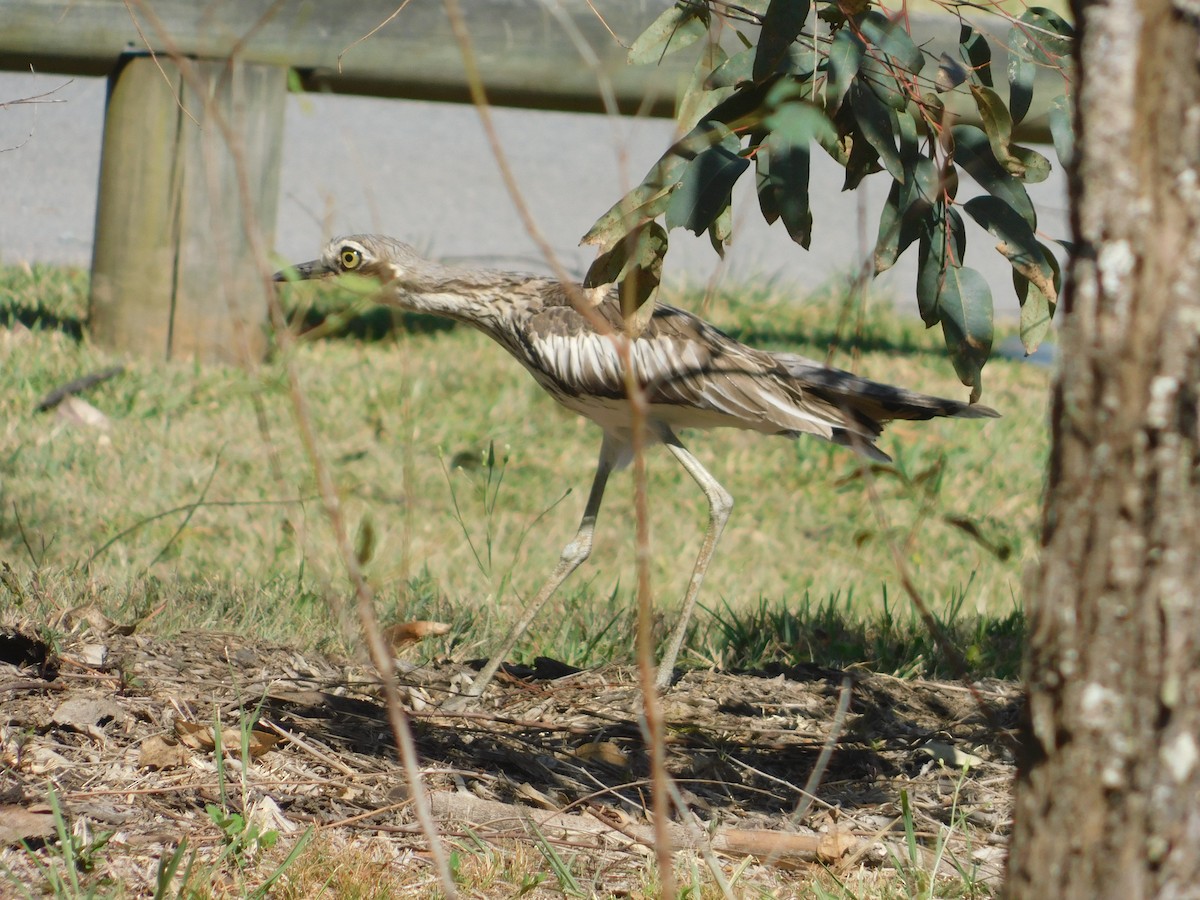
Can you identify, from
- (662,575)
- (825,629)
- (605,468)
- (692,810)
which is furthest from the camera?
(662,575)

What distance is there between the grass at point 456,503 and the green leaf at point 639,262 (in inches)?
44.5

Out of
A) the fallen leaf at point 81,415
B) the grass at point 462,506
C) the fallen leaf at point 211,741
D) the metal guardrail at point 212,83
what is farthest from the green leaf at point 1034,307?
the fallen leaf at point 81,415

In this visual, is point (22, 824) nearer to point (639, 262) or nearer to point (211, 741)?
point (211, 741)

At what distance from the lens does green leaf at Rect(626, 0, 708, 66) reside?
2.48 m

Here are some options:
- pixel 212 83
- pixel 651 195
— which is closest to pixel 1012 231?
pixel 651 195

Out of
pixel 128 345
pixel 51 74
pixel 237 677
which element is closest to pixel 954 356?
pixel 237 677

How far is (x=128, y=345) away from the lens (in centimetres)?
614

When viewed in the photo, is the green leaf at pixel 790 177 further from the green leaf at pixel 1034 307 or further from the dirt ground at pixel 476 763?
the dirt ground at pixel 476 763

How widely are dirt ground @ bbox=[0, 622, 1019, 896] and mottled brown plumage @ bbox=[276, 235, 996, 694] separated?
42 centimetres

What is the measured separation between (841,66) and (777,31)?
118 millimetres

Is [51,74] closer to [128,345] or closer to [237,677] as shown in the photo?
[128,345]

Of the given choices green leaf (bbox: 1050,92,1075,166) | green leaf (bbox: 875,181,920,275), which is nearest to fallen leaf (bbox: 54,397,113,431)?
green leaf (bbox: 875,181,920,275)

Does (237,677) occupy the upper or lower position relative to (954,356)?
lower

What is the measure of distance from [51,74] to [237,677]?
4.08m
